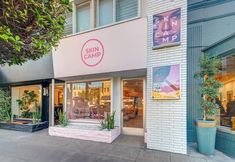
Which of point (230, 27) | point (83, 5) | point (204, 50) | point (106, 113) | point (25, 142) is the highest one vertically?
point (83, 5)

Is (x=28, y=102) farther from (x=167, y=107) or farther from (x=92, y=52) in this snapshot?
(x=167, y=107)

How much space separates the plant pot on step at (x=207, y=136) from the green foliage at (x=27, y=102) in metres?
8.84

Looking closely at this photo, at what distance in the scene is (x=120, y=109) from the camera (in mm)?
7363

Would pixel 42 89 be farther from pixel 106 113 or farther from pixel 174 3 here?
pixel 174 3

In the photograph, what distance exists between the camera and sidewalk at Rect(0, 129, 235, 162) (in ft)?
15.2

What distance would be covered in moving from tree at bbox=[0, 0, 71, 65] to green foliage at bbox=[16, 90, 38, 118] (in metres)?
7.14

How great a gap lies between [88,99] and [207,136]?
5273 mm

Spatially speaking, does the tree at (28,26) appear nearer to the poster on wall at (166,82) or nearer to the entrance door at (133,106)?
the poster on wall at (166,82)

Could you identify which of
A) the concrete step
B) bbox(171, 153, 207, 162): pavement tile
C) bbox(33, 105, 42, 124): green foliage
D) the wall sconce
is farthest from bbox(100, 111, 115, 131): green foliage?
the wall sconce

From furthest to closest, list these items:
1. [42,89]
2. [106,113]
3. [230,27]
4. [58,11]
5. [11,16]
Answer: [42,89]
[106,113]
[230,27]
[58,11]
[11,16]

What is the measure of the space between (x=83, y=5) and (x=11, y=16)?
5.77m

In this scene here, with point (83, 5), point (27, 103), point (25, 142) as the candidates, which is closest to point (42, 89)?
point (27, 103)

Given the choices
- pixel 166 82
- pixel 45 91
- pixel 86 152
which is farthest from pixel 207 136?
pixel 45 91

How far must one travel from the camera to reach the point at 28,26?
8.87ft
